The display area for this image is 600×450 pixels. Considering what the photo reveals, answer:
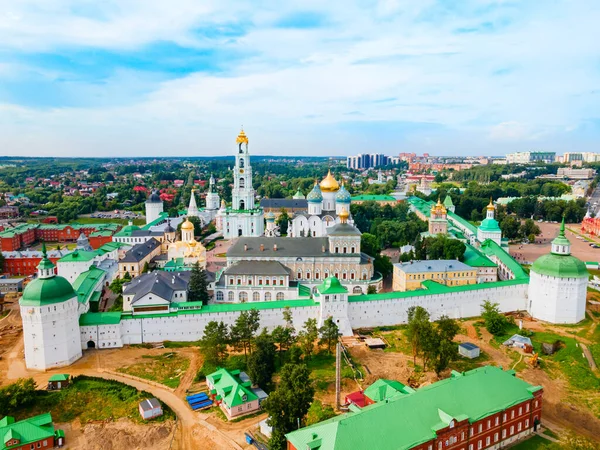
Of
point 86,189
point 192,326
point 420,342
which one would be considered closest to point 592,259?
point 420,342

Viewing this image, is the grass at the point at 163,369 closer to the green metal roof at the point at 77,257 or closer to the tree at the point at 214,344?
the tree at the point at 214,344

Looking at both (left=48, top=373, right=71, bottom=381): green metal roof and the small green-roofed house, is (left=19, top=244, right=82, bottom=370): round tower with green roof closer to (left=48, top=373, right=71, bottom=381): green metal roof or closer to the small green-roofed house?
(left=48, top=373, right=71, bottom=381): green metal roof

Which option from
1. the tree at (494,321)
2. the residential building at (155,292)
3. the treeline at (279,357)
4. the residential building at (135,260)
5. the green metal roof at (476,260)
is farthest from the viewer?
the residential building at (135,260)

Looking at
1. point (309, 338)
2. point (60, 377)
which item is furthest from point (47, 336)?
point (309, 338)

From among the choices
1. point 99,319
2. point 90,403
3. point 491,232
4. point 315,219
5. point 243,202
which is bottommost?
point 90,403

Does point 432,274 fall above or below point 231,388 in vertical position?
above

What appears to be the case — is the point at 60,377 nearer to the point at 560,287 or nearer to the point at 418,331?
the point at 418,331

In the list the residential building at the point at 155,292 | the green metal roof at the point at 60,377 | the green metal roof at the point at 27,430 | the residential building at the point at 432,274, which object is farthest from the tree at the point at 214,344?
the residential building at the point at 432,274

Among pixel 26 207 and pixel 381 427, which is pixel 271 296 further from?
pixel 26 207
